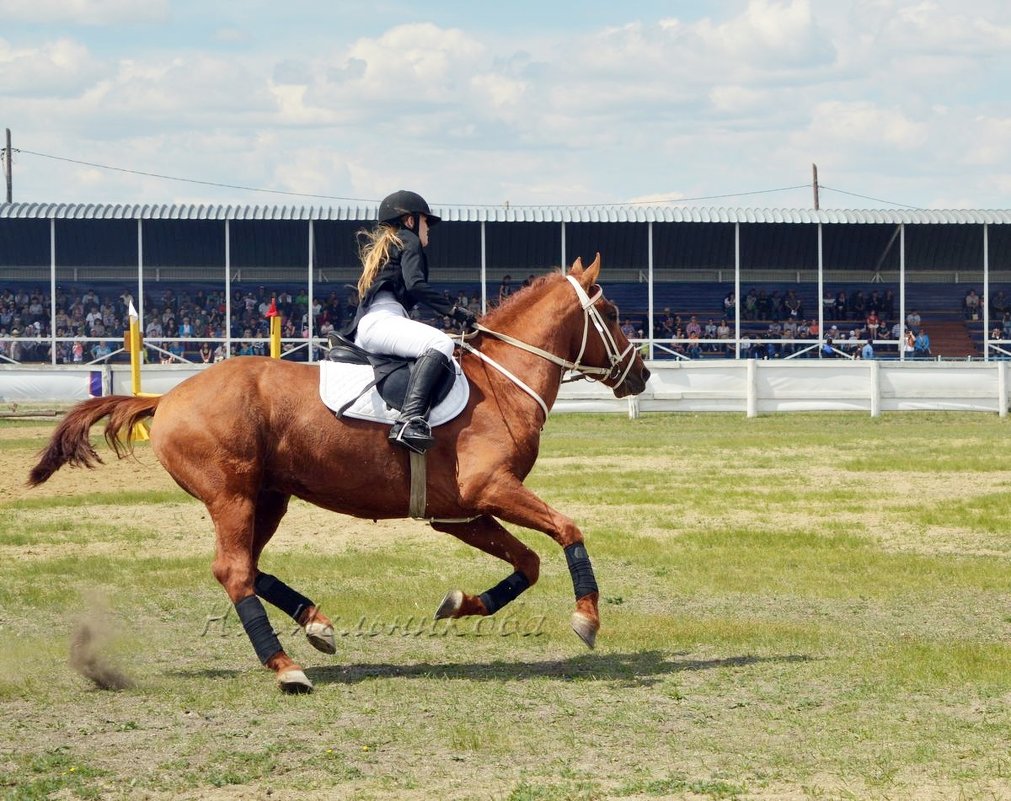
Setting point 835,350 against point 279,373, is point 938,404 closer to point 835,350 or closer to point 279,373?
point 835,350

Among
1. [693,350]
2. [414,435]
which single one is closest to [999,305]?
[693,350]

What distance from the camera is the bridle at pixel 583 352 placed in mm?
8914

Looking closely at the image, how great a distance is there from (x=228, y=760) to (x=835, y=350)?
36.8 meters

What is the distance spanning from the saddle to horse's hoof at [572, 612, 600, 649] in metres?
1.56

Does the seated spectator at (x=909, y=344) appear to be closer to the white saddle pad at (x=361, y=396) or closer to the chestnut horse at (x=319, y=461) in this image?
the chestnut horse at (x=319, y=461)

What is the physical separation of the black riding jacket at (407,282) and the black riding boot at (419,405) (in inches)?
15.7

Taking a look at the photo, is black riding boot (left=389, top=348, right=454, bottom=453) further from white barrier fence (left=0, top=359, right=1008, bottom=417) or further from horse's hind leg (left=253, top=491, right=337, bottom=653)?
white barrier fence (left=0, top=359, right=1008, bottom=417)

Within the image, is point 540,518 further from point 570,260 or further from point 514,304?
point 570,260

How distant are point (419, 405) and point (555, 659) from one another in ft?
5.98

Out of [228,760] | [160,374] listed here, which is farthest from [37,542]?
[160,374]

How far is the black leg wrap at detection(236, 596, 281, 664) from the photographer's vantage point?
26.0 ft

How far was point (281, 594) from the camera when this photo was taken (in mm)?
8586

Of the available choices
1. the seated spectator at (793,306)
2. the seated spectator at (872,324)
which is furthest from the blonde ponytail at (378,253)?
the seated spectator at (793,306)

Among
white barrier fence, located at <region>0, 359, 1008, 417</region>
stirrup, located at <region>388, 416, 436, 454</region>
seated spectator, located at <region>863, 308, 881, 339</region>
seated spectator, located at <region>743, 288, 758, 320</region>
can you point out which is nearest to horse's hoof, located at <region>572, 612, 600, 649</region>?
stirrup, located at <region>388, 416, 436, 454</region>
